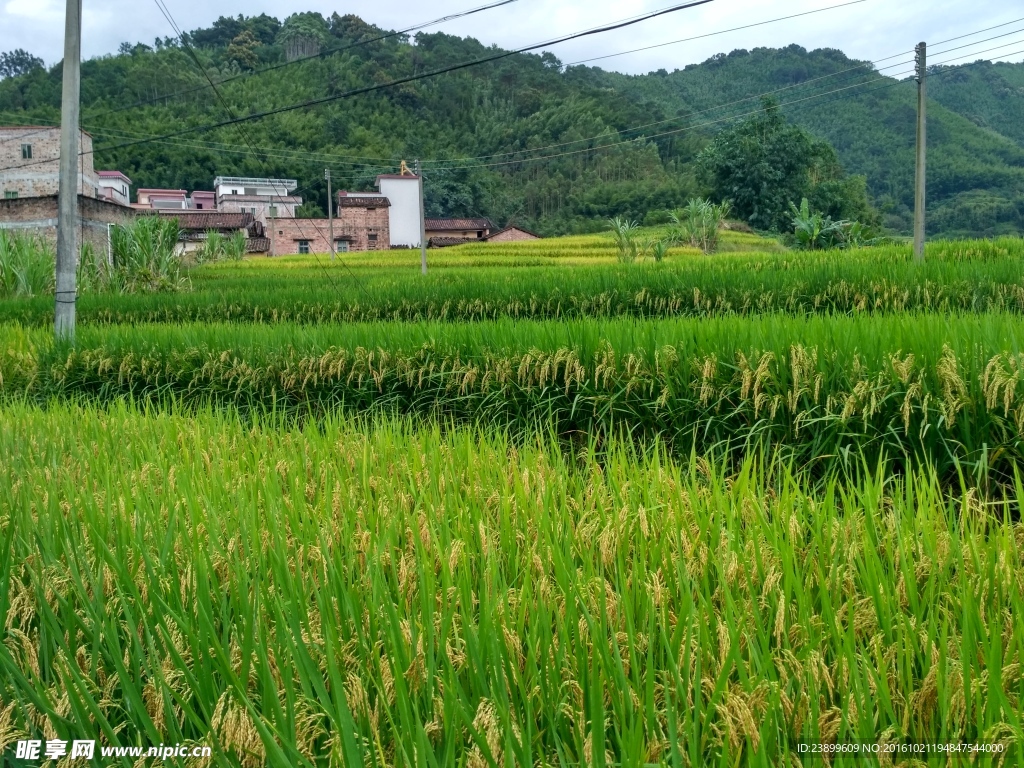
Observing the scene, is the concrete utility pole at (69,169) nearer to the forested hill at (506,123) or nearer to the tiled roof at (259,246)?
the forested hill at (506,123)

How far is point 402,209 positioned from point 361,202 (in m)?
4.06

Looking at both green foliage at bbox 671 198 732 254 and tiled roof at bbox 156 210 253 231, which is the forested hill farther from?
green foliage at bbox 671 198 732 254

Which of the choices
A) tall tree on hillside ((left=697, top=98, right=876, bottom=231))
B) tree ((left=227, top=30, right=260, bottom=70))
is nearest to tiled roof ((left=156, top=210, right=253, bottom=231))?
tree ((left=227, top=30, right=260, bottom=70))

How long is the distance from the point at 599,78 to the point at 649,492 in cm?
6773

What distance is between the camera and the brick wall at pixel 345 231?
40.8 metres

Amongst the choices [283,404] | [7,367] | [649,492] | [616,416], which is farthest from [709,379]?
[7,367]

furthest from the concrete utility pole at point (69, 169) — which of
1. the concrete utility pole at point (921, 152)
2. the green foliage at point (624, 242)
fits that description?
the green foliage at point (624, 242)

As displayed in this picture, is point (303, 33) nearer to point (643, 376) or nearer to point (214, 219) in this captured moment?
point (214, 219)

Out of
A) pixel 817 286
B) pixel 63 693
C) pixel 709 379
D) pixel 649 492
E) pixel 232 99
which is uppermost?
pixel 232 99

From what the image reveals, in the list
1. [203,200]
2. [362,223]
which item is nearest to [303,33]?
[362,223]

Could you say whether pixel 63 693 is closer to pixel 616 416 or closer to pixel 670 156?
pixel 616 416

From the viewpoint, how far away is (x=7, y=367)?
6809 mm

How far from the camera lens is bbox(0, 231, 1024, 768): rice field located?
125cm

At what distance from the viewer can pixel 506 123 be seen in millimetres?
57781
